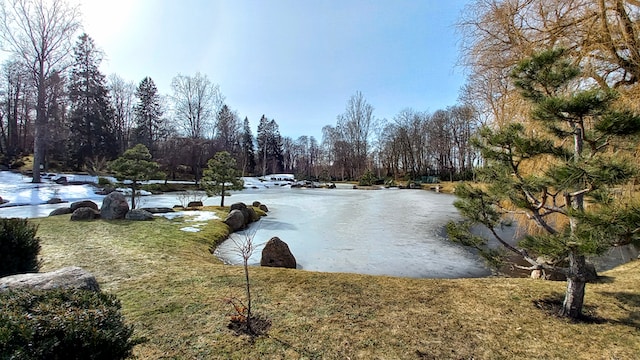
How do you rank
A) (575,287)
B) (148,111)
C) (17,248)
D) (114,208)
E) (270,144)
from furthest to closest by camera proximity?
(270,144) < (148,111) < (114,208) < (17,248) < (575,287)

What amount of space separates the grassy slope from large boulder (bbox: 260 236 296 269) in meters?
0.83

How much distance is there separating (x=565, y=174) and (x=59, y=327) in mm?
3033

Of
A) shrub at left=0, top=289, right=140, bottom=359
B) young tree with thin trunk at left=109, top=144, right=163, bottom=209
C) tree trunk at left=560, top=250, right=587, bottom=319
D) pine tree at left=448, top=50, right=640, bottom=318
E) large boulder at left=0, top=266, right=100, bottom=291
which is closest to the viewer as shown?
shrub at left=0, top=289, right=140, bottom=359

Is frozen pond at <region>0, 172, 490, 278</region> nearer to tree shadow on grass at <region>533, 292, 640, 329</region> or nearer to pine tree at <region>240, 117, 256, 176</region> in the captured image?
tree shadow on grass at <region>533, 292, 640, 329</region>

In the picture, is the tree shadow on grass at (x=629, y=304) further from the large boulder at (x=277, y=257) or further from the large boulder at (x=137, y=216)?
the large boulder at (x=137, y=216)

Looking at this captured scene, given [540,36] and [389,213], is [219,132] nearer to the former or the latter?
[389,213]

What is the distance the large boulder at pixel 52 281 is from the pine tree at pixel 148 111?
3174 centimetres

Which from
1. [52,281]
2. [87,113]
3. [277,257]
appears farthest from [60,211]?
[87,113]

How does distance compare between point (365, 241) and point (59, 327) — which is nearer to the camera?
point (59, 327)

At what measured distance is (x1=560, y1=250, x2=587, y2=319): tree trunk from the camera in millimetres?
2486

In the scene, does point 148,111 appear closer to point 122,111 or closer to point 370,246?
point 122,111

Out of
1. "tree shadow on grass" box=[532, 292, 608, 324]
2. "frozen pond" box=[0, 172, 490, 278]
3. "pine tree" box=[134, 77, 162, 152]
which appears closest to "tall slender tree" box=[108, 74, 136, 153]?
"pine tree" box=[134, 77, 162, 152]

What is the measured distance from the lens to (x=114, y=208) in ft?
25.5

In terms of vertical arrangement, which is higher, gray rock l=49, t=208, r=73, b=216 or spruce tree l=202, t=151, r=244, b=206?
spruce tree l=202, t=151, r=244, b=206
